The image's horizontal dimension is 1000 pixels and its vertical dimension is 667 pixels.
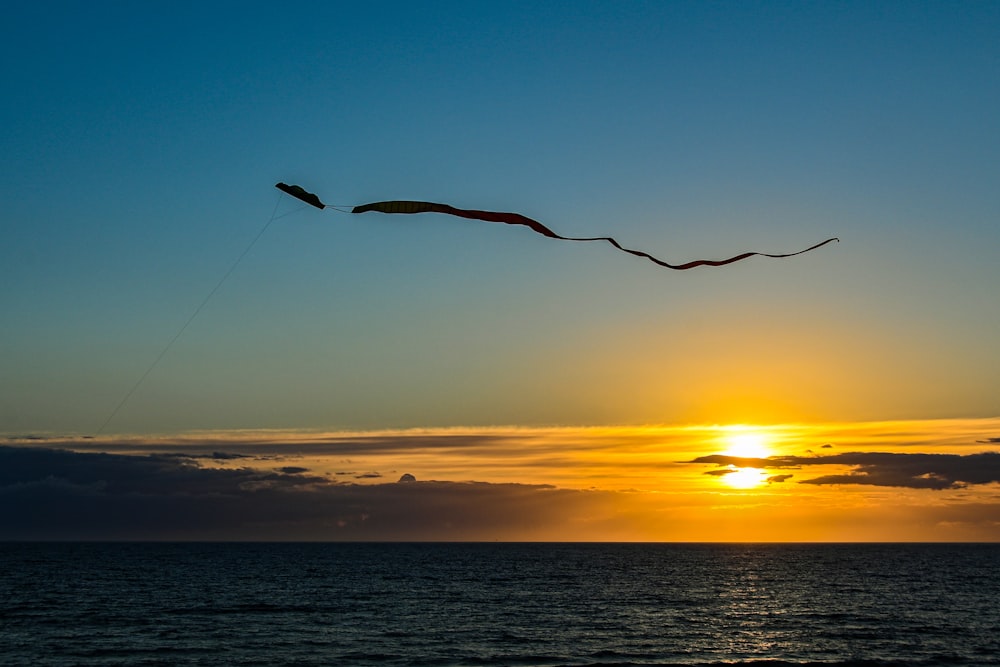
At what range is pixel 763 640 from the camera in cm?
4856

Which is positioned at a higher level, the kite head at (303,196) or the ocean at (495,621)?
the kite head at (303,196)

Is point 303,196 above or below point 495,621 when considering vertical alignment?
above

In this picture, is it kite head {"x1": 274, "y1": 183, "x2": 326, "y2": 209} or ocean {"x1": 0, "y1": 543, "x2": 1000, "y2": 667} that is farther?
ocean {"x1": 0, "y1": 543, "x2": 1000, "y2": 667}

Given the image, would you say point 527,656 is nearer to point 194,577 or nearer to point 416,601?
point 416,601

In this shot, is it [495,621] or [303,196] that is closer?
[303,196]

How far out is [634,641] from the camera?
47.2 metres

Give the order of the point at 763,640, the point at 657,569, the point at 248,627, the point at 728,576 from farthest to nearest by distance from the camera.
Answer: the point at 657,569 → the point at 728,576 → the point at 248,627 → the point at 763,640

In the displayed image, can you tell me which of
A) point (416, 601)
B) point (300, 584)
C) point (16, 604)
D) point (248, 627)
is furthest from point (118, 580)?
point (248, 627)

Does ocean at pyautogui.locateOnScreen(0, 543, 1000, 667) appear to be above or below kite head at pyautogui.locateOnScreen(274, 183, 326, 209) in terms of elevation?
below

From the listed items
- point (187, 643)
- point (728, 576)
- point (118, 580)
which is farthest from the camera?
point (728, 576)

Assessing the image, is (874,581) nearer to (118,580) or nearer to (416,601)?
(416,601)

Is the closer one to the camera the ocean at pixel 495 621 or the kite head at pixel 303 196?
the kite head at pixel 303 196

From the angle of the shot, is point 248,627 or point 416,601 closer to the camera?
point 248,627

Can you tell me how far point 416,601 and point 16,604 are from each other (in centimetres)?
2804
